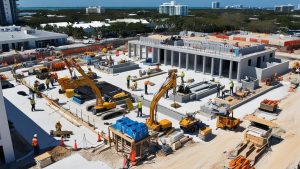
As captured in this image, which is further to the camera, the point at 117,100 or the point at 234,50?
the point at 234,50

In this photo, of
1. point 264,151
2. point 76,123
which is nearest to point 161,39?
point 76,123

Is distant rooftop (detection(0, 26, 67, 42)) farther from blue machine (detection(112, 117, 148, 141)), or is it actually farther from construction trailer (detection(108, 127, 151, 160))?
blue machine (detection(112, 117, 148, 141))

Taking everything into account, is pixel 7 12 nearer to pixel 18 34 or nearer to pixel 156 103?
pixel 18 34

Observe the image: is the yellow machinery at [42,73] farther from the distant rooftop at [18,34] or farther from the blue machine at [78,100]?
the distant rooftop at [18,34]

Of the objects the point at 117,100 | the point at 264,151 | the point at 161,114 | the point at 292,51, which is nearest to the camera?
the point at 264,151

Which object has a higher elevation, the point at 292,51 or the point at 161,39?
the point at 161,39

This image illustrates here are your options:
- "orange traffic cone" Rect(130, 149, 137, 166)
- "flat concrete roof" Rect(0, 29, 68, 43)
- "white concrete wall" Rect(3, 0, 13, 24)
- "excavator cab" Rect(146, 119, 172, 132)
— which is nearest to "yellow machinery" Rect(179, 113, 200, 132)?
"excavator cab" Rect(146, 119, 172, 132)

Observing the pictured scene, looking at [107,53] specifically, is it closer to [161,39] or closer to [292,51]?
[161,39]

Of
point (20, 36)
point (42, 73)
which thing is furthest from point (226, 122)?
point (20, 36)
